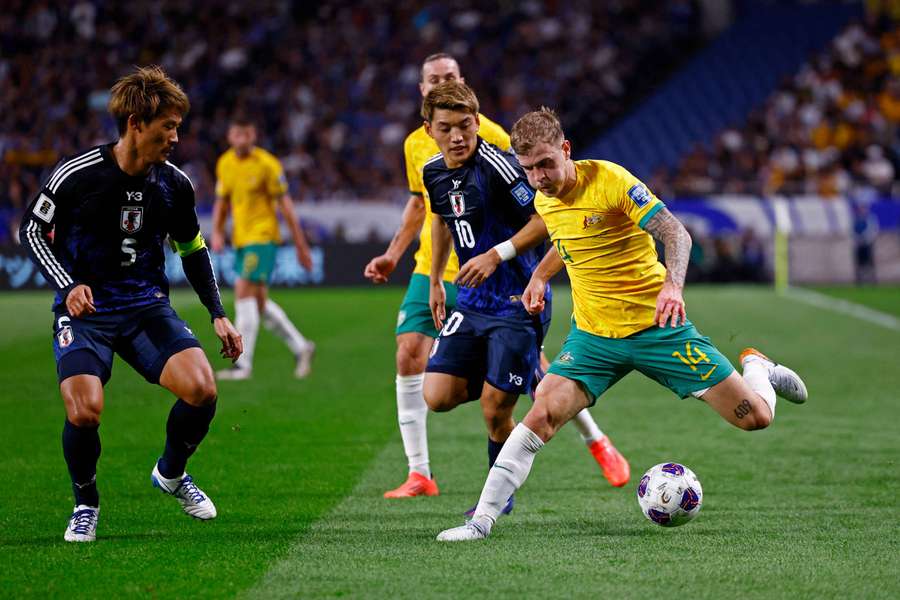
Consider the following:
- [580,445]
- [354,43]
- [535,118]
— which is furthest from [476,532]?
[354,43]

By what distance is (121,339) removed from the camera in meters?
6.27

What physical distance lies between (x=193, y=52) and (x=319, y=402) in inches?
932

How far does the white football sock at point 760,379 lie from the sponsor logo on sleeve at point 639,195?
118cm

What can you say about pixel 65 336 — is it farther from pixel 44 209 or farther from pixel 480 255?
pixel 480 255

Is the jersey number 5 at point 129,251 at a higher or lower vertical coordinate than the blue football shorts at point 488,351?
higher

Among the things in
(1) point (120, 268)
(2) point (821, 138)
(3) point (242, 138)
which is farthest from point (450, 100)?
(2) point (821, 138)

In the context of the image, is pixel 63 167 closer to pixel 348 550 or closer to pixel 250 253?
pixel 348 550

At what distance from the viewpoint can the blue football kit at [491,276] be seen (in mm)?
6707

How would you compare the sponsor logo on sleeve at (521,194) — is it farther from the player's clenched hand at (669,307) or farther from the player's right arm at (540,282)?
the player's clenched hand at (669,307)

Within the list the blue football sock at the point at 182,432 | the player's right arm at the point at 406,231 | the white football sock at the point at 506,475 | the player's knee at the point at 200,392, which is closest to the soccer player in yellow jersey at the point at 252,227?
the player's right arm at the point at 406,231

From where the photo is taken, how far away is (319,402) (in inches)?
452

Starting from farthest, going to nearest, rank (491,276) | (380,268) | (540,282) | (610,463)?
(610,463)
(380,268)
(491,276)
(540,282)

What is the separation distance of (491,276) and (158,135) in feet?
5.93

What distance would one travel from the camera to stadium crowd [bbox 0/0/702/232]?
30.5 meters
